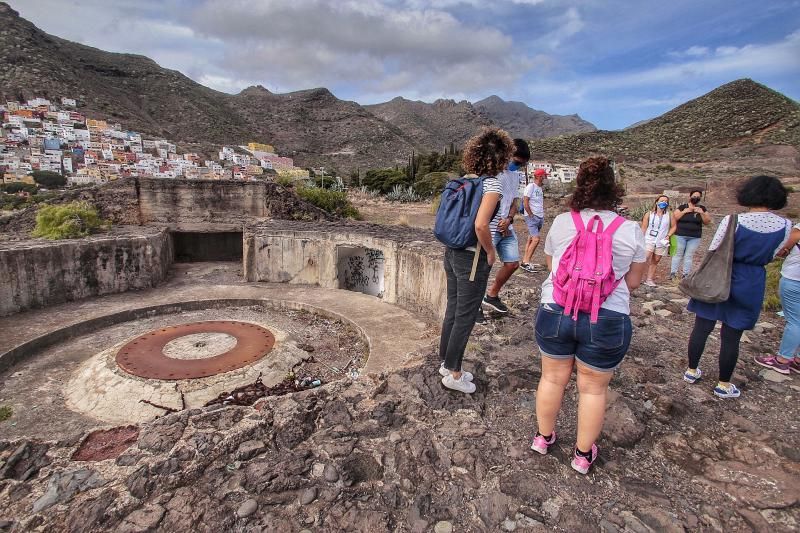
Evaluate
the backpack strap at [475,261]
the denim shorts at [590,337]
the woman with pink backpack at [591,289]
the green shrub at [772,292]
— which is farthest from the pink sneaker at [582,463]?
the green shrub at [772,292]

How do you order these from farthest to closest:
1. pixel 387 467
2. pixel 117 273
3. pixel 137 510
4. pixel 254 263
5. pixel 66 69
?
1. pixel 66 69
2. pixel 254 263
3. pixel 117 273
4. pixel 387 467
5. pixel 137 510

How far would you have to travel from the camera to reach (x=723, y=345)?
3264 millimetres

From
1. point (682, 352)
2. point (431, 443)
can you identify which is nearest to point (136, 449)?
point (431, 443)

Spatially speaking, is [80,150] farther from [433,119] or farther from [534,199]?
[433,119]

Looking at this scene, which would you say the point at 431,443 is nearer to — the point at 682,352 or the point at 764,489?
the point at 764,489

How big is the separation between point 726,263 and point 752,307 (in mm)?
369

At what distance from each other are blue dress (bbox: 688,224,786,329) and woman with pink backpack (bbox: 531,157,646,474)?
62.5 inches

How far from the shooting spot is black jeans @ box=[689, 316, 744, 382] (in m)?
3.20

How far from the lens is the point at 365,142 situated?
59.6 meters

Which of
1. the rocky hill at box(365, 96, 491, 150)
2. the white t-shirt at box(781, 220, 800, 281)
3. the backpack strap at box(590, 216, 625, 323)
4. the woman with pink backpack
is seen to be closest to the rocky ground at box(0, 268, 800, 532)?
the woman with pink backpack

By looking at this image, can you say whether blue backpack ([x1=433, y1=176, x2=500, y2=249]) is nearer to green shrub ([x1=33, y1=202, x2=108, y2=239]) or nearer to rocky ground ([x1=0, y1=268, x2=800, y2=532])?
rocky ground ([x1=0, y1=268, x2=800, y2=532])

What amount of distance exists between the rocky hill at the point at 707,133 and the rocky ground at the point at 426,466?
30.6 metres

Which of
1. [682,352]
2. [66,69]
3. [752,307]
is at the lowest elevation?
[682,352]

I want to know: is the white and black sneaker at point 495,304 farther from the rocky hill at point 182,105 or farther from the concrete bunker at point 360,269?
the rocky hill at point 182,105
